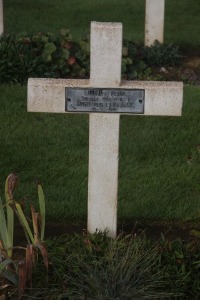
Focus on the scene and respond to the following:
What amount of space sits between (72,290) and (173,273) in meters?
0.57

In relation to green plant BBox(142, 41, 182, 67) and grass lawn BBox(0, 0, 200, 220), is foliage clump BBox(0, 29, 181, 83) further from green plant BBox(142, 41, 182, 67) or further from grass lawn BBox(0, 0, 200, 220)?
grass lawn BBox(0, 0, 200, 220)

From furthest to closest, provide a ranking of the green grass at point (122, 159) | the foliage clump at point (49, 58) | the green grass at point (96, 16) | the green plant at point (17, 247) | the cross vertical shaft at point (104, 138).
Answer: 1. the green grass at point (96, 16)
2. the foliage clump at point (49, 58)
3. the green grass at point (122, 159)
4. the cross vertical shaft at point (104, 138)
5. the green plant at point (17, 247)

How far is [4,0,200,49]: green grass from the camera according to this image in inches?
527

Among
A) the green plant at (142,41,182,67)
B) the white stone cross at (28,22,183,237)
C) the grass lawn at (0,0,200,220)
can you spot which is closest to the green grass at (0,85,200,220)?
→ the grass lawn at (0,0,200,220)

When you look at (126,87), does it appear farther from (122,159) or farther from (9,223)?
(122,159)

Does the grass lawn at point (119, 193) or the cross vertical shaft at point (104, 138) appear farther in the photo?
the cross vertical shaft at point (104, 138)

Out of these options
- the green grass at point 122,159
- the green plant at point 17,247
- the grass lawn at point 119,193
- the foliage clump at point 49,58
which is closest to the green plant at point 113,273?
the grass lawn at point 119,193

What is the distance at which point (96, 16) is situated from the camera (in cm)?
1478

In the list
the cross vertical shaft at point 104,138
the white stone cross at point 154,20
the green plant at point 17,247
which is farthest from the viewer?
the white stone cross at point 154,20

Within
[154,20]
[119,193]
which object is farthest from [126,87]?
[154,20]

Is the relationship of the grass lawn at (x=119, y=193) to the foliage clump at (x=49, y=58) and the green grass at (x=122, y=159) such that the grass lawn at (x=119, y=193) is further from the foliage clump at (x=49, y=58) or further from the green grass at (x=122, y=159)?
the foliage clump at (x=49, y=58)

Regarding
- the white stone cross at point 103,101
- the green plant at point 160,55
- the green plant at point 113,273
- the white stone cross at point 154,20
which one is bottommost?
the green plant at point 113,273

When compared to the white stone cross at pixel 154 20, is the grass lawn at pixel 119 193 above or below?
below

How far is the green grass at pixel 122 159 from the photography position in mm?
6043
